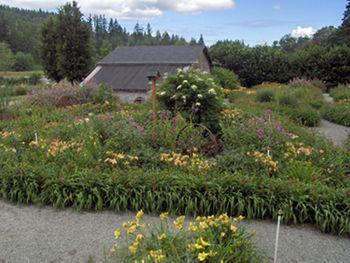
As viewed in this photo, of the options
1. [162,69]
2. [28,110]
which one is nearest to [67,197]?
[28,110]

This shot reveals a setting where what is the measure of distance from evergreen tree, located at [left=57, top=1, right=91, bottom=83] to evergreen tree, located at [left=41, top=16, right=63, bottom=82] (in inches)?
29.7

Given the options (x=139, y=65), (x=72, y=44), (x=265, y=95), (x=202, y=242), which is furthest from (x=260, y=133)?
(x=72, y=44)

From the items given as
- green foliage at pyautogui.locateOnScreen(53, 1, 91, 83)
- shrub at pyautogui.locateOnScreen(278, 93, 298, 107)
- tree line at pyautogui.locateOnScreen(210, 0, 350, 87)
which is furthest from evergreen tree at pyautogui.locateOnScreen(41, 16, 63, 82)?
shrub at pyautogui.locateOnScreen(278, 93, 298, 107)

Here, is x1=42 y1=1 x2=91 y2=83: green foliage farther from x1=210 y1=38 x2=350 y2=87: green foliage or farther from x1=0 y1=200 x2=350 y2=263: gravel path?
x1=0 y1=200 x2=350 y2=263: gravel path

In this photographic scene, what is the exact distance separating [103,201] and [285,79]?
18.6m

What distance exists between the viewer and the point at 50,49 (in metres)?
24.5

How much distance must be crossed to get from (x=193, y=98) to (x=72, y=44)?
1971cm

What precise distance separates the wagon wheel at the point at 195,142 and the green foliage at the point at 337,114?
17.0 feet

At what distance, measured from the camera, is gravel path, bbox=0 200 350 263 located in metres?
2.83

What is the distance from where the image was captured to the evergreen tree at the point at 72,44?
23375mm

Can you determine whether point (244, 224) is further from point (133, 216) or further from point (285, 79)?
point (285, 79)

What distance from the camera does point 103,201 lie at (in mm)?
3715

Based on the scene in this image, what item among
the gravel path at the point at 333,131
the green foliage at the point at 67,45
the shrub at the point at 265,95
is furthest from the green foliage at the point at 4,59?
the gravel path at the point at 333,131

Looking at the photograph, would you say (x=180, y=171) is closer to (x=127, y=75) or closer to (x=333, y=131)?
(x=333, y=131)
